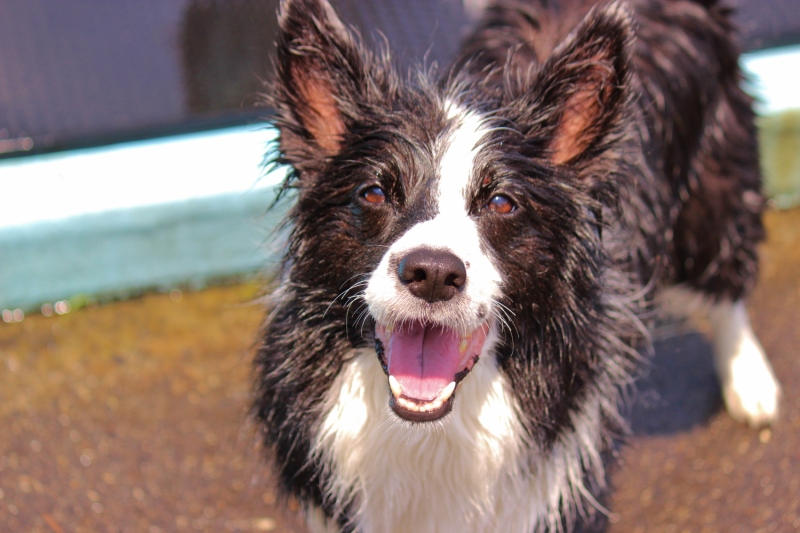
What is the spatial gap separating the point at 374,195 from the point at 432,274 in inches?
15.3

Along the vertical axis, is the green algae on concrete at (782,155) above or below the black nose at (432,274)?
below

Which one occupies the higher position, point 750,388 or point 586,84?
point 586,84

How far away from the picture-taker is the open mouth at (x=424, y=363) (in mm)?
2094

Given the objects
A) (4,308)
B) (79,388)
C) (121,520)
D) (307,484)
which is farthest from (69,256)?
(307,484)

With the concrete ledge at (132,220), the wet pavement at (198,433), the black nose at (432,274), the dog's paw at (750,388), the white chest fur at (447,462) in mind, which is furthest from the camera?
the concrete ledge at (132,220)

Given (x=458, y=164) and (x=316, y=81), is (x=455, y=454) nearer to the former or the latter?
(x=458, y=164)

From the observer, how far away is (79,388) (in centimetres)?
376

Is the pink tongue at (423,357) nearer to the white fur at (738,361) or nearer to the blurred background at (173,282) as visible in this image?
the blurred background at (173,282)

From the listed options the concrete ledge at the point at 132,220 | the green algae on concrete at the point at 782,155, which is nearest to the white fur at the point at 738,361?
the green algae on concrete at the point at 782,155

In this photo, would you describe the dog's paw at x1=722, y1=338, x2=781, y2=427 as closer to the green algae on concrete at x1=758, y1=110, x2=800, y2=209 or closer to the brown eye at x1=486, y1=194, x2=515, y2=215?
the green algae on concrete at x1=758, y1=110, x2=800, y2=209

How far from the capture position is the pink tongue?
2.12 metres

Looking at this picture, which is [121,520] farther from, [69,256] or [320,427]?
[69,256]

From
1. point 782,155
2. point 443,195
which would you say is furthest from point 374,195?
point 782,155

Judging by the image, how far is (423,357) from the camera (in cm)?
215
